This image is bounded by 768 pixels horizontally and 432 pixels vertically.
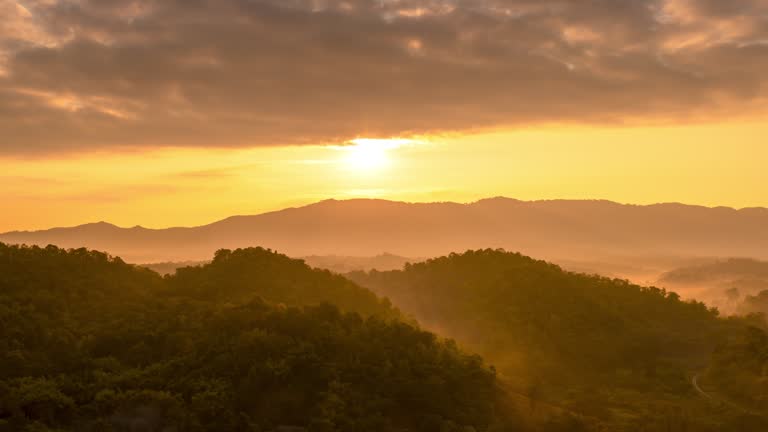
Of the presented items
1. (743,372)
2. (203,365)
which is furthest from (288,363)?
(743,372)

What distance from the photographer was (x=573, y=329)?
73938 millimetres

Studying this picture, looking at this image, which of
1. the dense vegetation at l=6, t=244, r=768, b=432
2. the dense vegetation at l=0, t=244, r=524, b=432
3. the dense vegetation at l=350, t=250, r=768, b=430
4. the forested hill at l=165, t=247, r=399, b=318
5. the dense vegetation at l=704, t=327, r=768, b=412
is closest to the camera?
the dense vegetation at l=0, t=244, r=524, b=432

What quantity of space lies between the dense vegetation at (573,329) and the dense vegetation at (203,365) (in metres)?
10.5

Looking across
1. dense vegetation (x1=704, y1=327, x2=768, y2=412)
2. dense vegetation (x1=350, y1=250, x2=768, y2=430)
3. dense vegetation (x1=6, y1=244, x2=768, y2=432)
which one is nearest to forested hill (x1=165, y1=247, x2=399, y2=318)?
dense vegetation (x1=6, y1=244, x2=768, y2=432)

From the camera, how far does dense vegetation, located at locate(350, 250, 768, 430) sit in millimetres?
56344

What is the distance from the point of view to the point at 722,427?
1848 inches

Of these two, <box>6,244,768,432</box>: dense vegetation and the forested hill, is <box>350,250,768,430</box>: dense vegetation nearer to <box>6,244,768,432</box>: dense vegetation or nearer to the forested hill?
<box>6,244,768,432</box>: dense vegetation

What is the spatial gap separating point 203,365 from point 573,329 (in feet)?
142

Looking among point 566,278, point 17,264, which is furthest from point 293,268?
point 566,278

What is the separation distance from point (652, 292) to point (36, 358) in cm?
6761

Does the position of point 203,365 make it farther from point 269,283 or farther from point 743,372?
point 743,372

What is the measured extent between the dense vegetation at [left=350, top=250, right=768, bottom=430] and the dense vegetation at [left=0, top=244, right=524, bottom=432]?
10455mm

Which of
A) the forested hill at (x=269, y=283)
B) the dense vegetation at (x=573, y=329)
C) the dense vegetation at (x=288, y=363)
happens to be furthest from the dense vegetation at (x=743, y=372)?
the forested hill at (x=269, y=283)

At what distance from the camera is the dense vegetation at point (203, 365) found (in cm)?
3738
